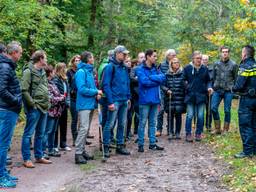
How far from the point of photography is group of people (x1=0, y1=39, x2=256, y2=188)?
24.5 ft

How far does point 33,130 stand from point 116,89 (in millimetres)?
2130

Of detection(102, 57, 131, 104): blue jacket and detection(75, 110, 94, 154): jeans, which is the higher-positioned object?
detection(102, 57, 131, 104): blue jacket

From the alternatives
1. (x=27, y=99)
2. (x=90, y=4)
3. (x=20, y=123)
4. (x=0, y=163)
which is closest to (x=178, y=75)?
(x=27, y=99)

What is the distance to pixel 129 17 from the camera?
24375 millimetres

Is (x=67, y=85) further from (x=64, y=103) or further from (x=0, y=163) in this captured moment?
(x=0, y=163)

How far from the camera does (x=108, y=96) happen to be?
927 centimetres

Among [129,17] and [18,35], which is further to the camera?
[129,17]

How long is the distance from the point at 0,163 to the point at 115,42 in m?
17.6

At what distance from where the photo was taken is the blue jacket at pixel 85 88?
8.75 m

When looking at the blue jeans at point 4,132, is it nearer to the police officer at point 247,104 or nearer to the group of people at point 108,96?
the group of people at point 108,96

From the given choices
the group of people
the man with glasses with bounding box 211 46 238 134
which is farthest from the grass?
the man with glasses with bounding box 211 46 238 134

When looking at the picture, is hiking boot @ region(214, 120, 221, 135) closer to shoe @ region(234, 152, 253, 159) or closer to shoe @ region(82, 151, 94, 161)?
shoe @ region(234, 152, 253, 159)

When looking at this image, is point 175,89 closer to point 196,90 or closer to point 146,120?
point 196,90

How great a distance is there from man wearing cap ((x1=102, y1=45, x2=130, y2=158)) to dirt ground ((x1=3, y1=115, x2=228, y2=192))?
2.25 feet
